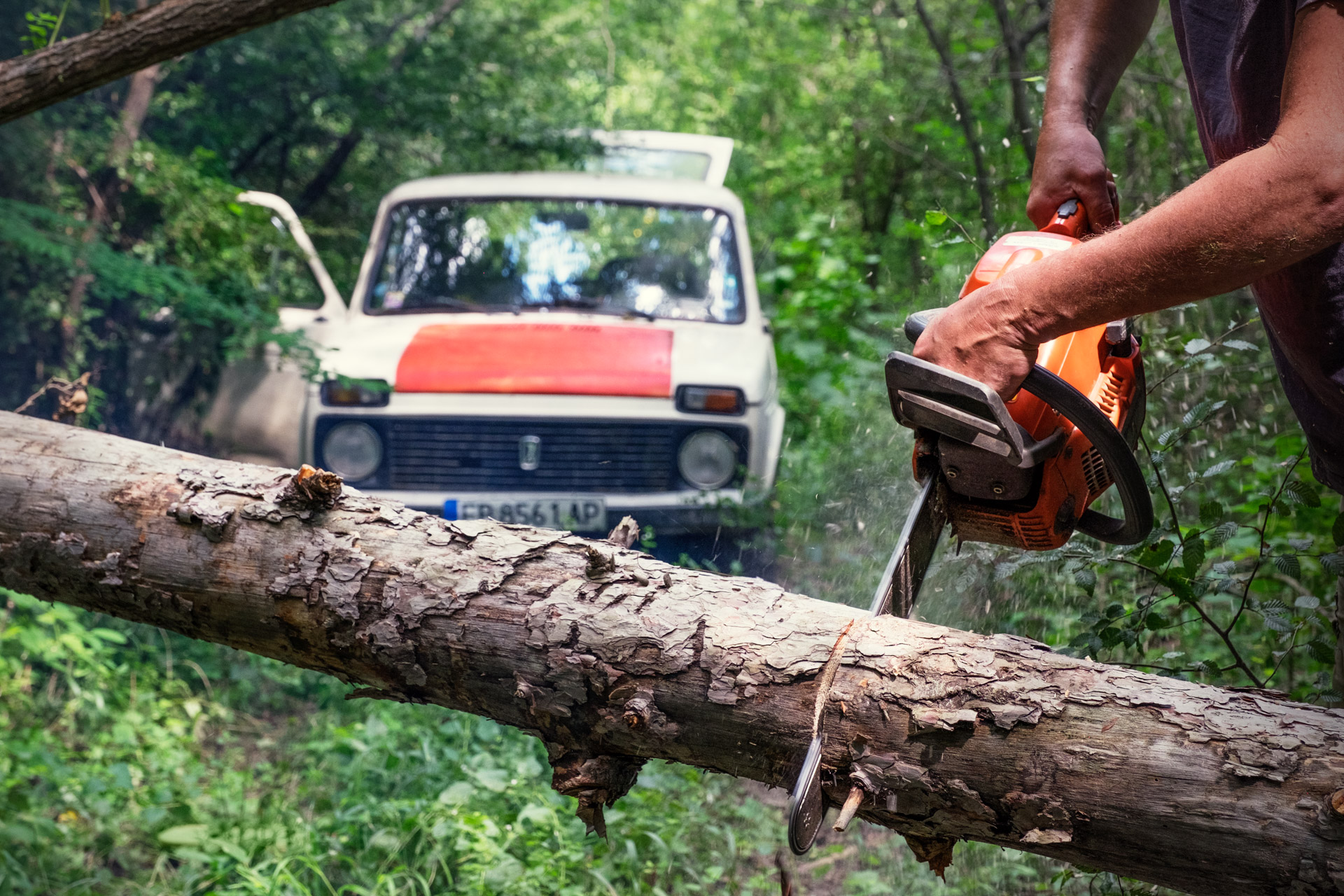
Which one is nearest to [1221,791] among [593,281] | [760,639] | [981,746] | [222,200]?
[981,746]

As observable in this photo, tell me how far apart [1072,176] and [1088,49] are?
29cm

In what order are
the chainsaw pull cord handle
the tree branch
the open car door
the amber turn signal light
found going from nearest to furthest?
the chainsaw pull cord handle, the tree branch, the amber turn signal light, the open car door

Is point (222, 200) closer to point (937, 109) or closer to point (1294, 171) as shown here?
point (1294, 171)

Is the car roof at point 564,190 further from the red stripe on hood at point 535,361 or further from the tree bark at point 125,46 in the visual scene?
the tree bark at point 125,46

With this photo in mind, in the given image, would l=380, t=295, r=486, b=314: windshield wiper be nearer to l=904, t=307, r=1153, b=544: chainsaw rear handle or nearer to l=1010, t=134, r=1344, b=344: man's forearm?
l=904, t=307, r=1153, b=544: chainsaw rear handle

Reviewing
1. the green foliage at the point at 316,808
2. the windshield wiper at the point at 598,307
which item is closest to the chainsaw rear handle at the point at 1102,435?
the green foliage at the point at 316,808

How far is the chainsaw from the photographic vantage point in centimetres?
142

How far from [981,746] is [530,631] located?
0.66 metres

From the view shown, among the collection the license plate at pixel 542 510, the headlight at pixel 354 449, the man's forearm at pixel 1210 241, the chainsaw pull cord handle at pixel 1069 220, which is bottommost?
the license plate at pixel 542 510

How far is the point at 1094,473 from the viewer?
5.45 feet

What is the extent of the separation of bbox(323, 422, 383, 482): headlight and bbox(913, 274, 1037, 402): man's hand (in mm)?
3165

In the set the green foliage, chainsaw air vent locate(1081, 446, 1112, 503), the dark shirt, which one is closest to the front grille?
the green foliage

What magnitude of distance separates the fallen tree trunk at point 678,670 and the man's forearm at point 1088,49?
1.16 meters

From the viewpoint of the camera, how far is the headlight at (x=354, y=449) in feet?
13.5
